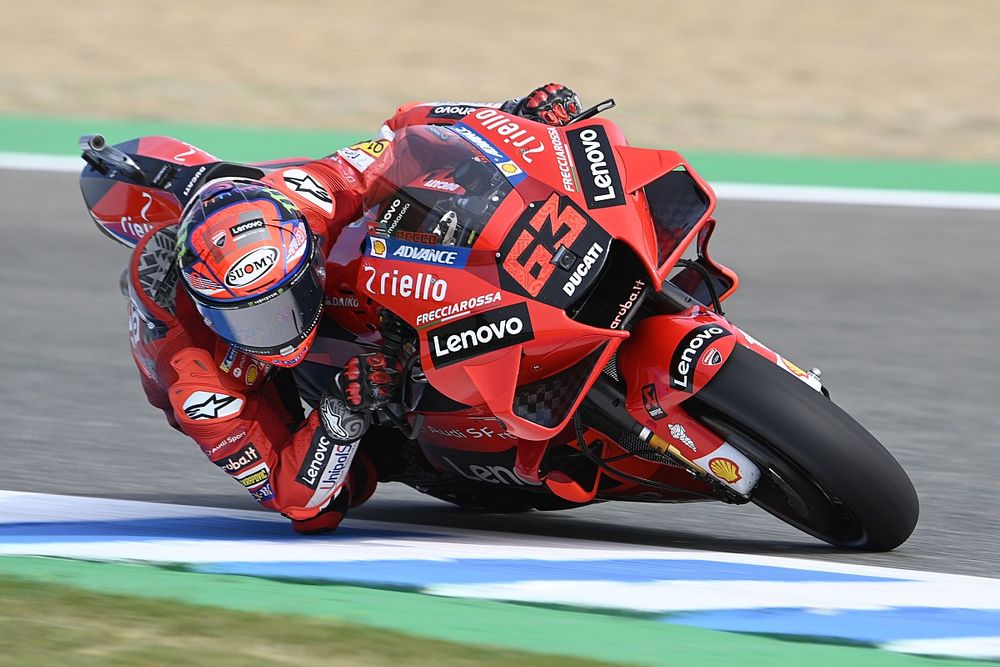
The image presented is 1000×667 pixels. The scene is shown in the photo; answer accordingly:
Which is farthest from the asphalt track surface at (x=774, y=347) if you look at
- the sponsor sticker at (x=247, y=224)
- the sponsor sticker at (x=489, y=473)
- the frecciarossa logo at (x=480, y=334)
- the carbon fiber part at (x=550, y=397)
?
the sponsor sticker at (x=247, y=224)

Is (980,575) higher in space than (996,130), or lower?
higher

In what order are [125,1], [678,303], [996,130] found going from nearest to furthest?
[678,303] → [996,130] → [125,1]

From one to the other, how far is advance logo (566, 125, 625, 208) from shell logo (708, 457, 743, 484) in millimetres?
716

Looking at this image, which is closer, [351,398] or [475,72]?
[351,398]

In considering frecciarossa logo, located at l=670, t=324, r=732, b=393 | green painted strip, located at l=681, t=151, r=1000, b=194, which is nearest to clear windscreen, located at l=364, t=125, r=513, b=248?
frecciarossa logo, located at l=670, t=324, r=732, b=393

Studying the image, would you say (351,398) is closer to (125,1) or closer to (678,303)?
(678,303)

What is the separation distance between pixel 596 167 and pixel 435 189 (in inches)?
16.5

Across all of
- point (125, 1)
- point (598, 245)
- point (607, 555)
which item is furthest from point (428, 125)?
point (125, 1)

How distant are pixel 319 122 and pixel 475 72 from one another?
6.31ft

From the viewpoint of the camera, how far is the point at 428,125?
13.3 feet

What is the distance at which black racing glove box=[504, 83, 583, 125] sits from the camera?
430 centimetres

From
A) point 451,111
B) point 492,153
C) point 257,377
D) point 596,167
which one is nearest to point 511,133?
point 492,153

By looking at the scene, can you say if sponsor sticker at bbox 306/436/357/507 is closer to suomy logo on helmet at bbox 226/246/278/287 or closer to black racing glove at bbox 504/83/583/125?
suomy logo on helmet at bbox 226/246/278/287

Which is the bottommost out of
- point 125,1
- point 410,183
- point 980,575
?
point 125,1
